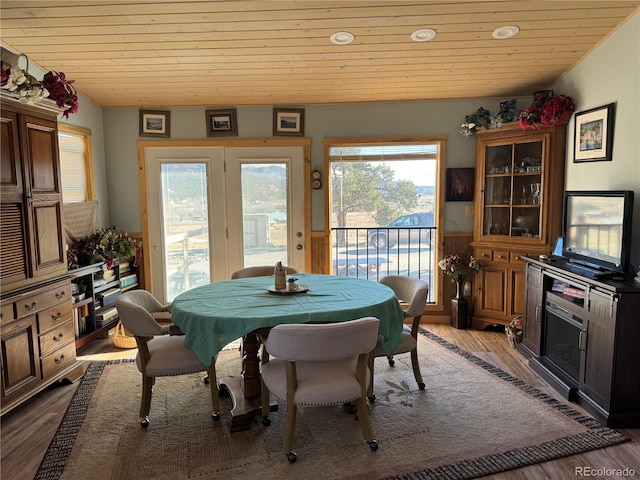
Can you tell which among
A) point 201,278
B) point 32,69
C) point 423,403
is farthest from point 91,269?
point 423,403

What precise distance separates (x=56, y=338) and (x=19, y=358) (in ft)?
1.25

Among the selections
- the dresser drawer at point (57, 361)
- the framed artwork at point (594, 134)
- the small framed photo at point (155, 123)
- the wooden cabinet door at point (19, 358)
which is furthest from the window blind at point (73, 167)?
the framed artwork at point (594, 134)

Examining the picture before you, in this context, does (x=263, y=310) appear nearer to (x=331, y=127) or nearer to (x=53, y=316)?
(x=53, y=316)

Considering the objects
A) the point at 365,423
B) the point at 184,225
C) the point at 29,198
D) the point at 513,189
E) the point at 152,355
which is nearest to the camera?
the point at 365,423

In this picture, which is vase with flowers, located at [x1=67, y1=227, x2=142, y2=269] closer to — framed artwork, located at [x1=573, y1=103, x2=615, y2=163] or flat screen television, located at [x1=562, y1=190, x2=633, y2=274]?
flat screen television, located at [x1=562, y1=190, x2=633, y2=274]

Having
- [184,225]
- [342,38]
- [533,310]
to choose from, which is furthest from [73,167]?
[533,310]

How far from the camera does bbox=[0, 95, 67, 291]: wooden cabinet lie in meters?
2.74

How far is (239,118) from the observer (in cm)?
476

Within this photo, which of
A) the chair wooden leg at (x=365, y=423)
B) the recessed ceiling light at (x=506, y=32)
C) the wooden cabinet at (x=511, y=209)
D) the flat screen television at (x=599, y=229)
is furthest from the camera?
the wooden cabinet at (x=511, y=209)

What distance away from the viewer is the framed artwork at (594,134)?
3.36 meters

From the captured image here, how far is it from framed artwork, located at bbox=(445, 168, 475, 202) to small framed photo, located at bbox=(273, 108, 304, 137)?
1700mm

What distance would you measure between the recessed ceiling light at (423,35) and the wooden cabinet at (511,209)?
1.38 metres

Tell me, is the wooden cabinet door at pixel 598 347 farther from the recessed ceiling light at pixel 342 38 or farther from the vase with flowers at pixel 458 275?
the recessed ceiling light at pixel 342 38

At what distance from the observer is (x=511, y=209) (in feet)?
14.4
